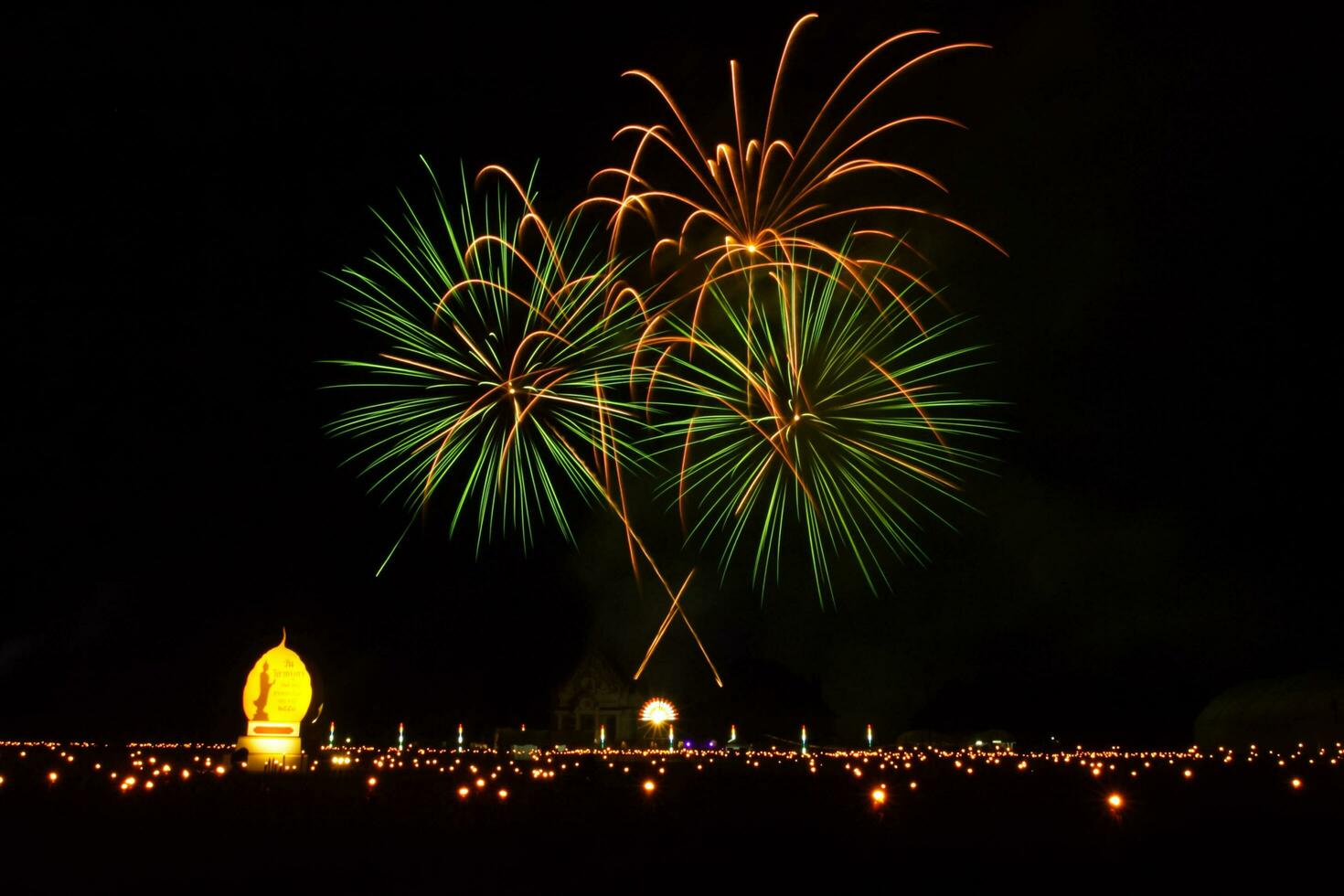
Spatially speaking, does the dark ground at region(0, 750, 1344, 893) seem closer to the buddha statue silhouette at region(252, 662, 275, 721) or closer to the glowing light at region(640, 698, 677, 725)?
the buddha statue silhouette at region(252, 662, 275, 721)

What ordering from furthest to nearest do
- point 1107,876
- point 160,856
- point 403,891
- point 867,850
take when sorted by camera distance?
point 867,850 < point 160,856 < point 1107,876 < point 403,891

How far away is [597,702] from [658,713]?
2728mm

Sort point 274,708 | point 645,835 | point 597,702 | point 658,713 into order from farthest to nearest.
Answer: point 597,702 → point 658,713 → point 274,708 → point 645,835

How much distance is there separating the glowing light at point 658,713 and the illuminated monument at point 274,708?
20552mm

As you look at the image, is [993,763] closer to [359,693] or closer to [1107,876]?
[1107,876]

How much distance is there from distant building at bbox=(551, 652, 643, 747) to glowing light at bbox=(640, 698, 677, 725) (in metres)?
0.87

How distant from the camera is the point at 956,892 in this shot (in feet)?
29.8

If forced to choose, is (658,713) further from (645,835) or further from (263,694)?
(645,835)

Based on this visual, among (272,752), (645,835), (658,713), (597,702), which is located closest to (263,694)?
(272,752)

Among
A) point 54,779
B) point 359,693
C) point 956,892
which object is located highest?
point 359,693

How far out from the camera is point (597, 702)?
154 ft

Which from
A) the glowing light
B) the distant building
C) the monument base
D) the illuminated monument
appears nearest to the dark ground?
the monument base

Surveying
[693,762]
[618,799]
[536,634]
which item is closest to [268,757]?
[693,762]

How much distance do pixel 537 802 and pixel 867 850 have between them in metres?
5.68
